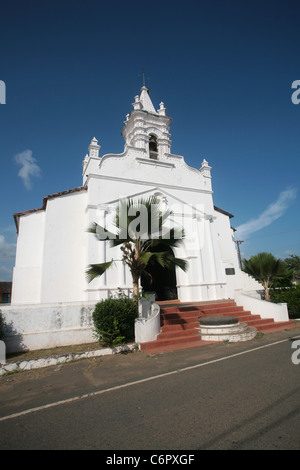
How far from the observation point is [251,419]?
3.04 metres

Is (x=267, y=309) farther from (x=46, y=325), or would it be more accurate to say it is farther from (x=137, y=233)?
(x=46, y=325)

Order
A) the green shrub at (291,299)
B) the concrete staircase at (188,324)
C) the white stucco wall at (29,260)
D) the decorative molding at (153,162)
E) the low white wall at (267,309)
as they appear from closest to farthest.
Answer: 1. the concrete staircase at (188,324)
2. the white stucco wall at (29,260)
3. the low white wall at (267,309)
4. the green shrub at (291,299)
5. the decorative molding at (153,162)

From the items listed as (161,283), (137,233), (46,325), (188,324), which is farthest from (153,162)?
(46,325)

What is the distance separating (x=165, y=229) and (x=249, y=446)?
418 inches

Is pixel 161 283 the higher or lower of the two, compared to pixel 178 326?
higher

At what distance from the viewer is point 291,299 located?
12.7 metres

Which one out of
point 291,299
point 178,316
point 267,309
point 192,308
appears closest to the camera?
point 178,316

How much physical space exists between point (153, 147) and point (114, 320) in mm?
12237

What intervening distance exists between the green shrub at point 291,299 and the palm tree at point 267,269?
0.50m

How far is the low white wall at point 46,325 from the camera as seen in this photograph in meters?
7.73

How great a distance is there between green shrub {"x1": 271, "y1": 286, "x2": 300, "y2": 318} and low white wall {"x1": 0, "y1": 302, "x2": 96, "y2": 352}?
10.0m

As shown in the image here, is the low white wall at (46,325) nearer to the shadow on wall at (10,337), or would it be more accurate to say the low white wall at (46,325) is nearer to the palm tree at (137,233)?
the shadow on wall at (10,337)

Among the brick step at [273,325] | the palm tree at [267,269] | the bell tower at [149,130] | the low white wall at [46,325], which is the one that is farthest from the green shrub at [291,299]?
the bell tower at [149,130]
